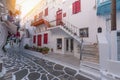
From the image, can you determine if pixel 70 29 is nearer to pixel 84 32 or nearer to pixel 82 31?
pixel 82 31

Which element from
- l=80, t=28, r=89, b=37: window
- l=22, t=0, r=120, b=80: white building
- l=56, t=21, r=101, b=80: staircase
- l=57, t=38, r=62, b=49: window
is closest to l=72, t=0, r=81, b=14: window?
l=22, t=0, r=120, b=80: white building

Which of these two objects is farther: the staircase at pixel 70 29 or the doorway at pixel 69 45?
the doorway at pixel 69 45

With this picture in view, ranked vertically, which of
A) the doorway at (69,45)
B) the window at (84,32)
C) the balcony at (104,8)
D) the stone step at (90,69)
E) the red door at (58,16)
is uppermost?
the red door at (58,16)

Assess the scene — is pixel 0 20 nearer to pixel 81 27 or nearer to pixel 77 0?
pixel 81 27

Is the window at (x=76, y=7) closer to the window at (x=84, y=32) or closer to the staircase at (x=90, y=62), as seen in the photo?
the window at (x=84, y=32)

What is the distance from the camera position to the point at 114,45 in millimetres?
6258

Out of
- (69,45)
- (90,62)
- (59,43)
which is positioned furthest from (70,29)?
(90,62)

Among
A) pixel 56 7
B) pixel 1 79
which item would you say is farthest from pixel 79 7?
pixel 1 79

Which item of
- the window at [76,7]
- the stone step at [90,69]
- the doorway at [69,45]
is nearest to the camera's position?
the stone step at [90,69]

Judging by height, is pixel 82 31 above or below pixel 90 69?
above

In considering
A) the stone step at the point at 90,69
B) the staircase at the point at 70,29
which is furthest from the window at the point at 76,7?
the stone step at the point at 90,69

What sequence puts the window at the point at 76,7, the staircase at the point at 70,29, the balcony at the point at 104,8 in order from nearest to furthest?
the balcony at the point at 104,8
the staircase at the point at 70,29
the window at the point at 76,7

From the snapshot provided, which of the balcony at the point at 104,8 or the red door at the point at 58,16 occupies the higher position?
the red door at the point at 58,16

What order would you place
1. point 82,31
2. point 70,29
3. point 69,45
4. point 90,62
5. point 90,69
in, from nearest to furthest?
point 90,69
point 90,62
point 82,31
point 70,29
point 69,45
